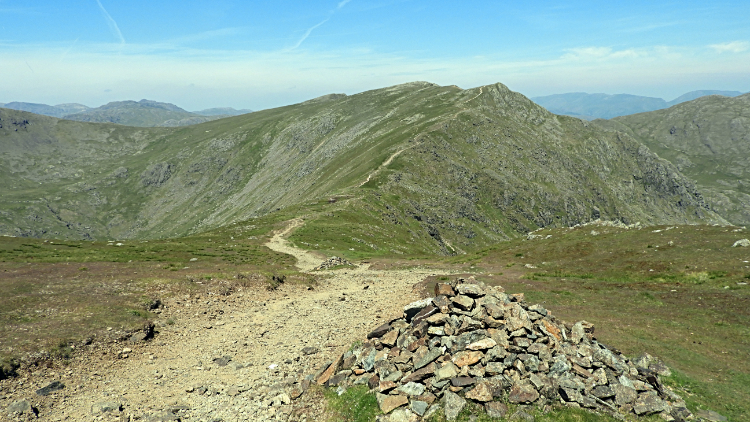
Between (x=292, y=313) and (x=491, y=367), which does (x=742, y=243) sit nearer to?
(x=491, y=367)

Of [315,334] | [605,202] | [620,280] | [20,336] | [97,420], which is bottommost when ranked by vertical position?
[605,202]

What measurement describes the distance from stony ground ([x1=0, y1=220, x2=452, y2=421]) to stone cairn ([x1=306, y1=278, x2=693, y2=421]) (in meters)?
3.36

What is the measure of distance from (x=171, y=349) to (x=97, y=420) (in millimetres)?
8870

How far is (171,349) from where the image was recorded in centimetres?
2684

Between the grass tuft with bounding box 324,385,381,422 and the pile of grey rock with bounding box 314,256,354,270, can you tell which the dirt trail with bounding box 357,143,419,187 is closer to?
→ the pile of grey rock with bounding box 314,256,354,270

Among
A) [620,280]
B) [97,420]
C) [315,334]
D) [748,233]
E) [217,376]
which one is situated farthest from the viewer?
[748,233]

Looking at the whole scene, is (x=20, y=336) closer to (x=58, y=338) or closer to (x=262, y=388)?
(x=58, y=338)

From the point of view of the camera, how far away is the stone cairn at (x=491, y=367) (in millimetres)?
16578

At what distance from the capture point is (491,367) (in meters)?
17.6

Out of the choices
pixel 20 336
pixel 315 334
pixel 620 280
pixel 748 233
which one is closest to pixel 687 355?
pixel 620 280

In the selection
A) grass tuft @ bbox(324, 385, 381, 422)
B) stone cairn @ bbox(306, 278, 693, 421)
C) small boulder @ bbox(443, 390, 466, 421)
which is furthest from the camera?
grass tuft @ bbox(324, 385, 381, 422)

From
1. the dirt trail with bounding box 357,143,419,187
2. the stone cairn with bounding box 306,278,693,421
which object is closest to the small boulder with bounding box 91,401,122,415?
the stone cairn with bounding box 306,278,693,421

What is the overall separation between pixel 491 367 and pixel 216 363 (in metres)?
18.2

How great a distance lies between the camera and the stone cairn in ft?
54.4
